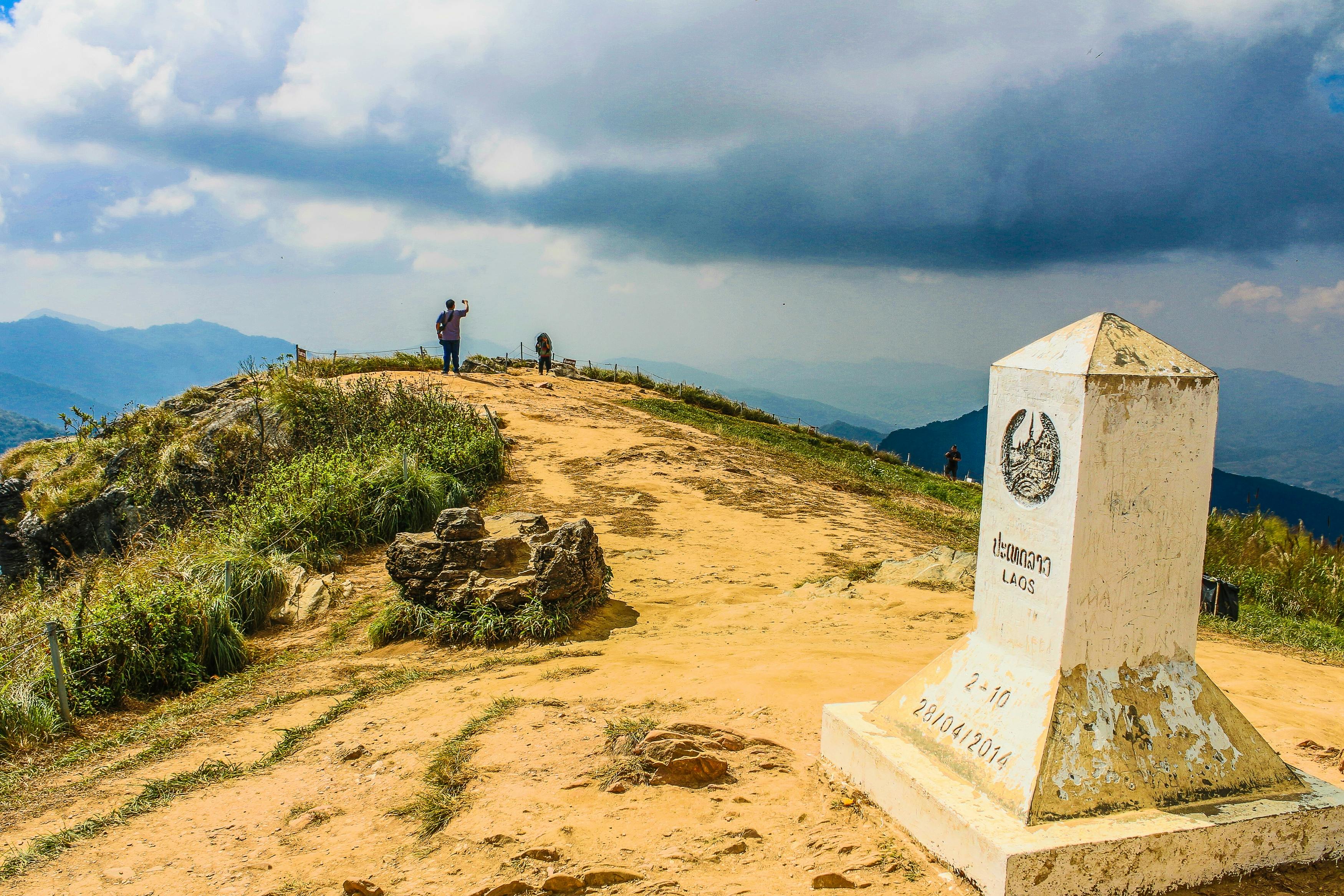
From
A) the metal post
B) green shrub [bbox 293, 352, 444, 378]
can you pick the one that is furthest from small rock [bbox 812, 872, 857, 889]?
green shrub [bbox 293, 352, 444, 378]

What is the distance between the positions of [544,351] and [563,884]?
75.5ft

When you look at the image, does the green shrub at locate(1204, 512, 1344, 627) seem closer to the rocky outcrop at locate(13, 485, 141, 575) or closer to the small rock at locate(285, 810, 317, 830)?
the small rock at locate(285, 810, 317, 830)

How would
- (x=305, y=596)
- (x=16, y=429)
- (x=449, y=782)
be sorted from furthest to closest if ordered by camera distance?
(x=16, y=429) < (x=305, y=596) < (x=449, y=782)

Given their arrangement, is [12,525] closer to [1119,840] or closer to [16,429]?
[1119,840]

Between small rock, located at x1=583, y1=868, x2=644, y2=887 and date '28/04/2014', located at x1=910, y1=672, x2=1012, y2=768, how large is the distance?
1.46 meters

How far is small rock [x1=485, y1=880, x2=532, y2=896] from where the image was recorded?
309 centimetres

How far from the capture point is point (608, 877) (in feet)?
10.4

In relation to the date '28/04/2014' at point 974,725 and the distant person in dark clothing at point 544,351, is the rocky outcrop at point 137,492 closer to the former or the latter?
the distant person in dark clothing at point 544,351

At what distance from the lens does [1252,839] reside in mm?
2967

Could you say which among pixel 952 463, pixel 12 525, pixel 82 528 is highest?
pixel 952 463

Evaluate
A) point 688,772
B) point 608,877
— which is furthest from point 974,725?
point 608,877

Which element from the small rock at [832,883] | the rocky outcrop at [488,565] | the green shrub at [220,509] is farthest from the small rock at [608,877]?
the rocky outcrop at [488,565]

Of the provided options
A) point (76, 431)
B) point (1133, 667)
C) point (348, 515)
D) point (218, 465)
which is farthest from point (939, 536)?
point (76, 431)

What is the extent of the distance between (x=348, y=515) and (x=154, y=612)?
11.1 ft
